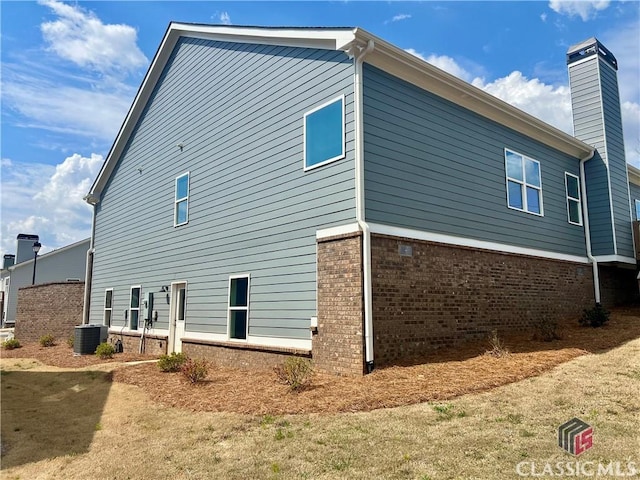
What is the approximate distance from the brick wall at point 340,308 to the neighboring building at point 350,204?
0.03 meters

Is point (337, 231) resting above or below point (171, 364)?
above

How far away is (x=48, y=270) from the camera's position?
3284 centimetres

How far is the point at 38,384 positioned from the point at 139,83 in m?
11.4

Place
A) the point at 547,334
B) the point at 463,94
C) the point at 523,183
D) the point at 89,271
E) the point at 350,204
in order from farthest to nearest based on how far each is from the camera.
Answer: the point at 89,271, the point at 523,183, the point at 463,94, the point at 547,334, the point at 350,204

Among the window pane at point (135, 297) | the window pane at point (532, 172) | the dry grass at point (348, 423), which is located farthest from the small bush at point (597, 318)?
the window pane at point (135, 297)

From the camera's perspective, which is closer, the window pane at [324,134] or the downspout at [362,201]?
the downspout at [362,201]

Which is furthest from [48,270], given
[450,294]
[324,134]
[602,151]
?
[602,151]

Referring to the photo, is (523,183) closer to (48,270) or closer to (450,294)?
(450,294)

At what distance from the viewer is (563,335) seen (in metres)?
10.5

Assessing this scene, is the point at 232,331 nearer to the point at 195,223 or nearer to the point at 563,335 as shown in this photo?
the point at 195,223

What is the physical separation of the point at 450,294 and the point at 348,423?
184 inches

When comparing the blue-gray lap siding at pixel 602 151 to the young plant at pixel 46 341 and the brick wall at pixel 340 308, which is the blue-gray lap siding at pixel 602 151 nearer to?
the brick wall at pixel 340 308

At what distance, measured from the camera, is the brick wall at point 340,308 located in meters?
7.81

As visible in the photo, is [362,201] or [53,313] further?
[53,313]
